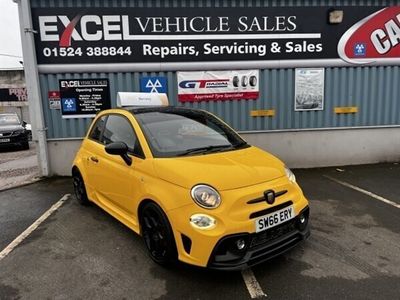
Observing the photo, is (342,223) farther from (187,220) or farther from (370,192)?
(187,220)

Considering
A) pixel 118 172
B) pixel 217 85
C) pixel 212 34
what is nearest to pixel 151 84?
pixel 217 85

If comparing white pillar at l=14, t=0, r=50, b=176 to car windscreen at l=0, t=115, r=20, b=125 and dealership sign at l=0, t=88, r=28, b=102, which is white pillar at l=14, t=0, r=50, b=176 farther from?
dealership sign at l=0, t=88, r=28, b=102

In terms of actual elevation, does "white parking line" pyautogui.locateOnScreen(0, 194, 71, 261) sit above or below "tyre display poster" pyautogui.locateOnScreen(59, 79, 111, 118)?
below

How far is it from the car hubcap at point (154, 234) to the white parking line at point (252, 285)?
0.83m

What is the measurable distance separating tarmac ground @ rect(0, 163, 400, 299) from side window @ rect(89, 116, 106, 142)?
3.84 ft

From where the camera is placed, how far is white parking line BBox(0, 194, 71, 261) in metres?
4.14

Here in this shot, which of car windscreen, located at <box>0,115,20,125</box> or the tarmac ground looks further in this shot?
A: car windscreen, located at <box>0,115,20,125</box>

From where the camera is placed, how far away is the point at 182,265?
11.6ft

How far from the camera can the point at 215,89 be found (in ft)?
25.3

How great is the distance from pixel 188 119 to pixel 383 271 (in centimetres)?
276

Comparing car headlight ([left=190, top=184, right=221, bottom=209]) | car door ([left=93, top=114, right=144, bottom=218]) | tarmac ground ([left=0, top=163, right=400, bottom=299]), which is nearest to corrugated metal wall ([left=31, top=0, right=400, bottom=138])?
tarmac ground ([left=0, top=163, right=400, bottom=299])

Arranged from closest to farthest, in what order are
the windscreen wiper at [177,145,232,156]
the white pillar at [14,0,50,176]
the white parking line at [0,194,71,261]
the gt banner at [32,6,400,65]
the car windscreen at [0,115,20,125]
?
the windscreen wiper at [177,145,232,156] → the white parking line at [0,194,71,261] → the white pillar at [14,0,50,176] → the gt banner at [32,6,400,65] → the car windscreen at [0,115,20,125]

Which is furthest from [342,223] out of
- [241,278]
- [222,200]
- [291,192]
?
[222,200]

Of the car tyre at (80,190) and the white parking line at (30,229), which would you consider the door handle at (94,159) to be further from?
the white parking line at (30,229)
